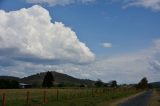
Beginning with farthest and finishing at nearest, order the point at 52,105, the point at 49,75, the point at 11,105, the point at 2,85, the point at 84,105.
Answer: the point at 49,75 < the point at 2,85 < the point at 84,105 < the point at 52,105 < the point at 11,105

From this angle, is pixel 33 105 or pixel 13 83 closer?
pixel 33 105

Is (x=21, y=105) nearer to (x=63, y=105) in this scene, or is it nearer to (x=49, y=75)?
(x=63, y=105)

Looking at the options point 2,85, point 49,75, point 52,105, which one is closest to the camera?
point 52,105

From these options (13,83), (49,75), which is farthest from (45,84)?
(13,83)

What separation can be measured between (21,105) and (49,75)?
476 feet

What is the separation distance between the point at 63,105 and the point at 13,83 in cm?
11655

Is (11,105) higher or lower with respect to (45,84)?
lower

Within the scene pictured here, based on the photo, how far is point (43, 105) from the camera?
110ft

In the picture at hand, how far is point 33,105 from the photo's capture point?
32.4 metres

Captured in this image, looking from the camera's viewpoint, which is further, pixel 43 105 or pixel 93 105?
pixel 93 105

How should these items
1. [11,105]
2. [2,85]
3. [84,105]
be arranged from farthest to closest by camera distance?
[2,85], [84,105], [11,105]

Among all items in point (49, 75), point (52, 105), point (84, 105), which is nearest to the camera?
point (52, 105)

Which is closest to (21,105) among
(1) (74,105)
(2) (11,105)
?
(2) (11,105)

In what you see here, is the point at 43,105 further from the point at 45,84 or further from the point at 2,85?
the point at 45,84
